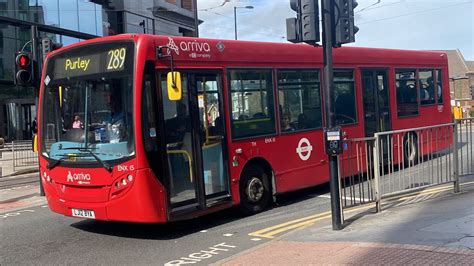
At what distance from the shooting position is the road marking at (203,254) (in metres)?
6.21

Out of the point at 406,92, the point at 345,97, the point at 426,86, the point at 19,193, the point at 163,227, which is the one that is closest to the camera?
the point at 163,227

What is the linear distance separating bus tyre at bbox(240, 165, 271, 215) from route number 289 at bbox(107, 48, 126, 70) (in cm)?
283

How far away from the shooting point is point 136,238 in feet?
25.1

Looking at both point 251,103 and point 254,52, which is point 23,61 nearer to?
point 254,52

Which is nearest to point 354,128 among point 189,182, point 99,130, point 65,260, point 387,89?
point 387,89

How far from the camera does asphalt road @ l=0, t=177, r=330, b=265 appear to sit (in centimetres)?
656

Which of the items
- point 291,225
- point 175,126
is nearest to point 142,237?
point 175,126

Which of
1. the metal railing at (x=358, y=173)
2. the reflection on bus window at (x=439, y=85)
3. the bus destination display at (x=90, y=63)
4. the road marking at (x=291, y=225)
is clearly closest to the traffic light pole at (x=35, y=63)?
the bus destination display at (x=90, y=63)

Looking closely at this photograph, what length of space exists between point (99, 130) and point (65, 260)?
6.26 ft

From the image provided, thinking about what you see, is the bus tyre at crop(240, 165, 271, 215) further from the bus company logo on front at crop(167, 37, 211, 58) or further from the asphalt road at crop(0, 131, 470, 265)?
the bus company logo on front at crop(167, 37, 211, 58)

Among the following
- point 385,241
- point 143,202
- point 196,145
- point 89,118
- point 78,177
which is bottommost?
point 385,241

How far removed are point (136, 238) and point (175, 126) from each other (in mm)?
1776

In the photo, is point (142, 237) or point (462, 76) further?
point (462, 76)

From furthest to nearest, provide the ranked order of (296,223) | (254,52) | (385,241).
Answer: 1. (254,52)
2. (296,223)
3. (385,241)
